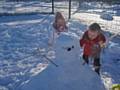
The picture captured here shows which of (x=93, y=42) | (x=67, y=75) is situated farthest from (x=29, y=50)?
(x=67, y=75)

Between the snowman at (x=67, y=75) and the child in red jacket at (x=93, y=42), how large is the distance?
0.79ft

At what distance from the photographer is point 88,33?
6543mm

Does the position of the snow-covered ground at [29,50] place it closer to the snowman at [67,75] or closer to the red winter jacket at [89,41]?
the snowman at [67,75]

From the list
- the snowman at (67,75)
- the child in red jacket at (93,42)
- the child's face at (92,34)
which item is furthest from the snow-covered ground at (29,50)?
the child's face at (92,34)

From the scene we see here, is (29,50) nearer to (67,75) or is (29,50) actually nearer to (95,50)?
A: (95,50)

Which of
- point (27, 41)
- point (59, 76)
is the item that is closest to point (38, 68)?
point (59, 76)

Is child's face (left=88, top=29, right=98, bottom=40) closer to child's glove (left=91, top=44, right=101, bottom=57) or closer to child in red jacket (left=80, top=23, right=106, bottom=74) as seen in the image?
child in red jacket (left=80, top=23, right=106, bottom=74)

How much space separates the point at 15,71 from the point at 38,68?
0.57m

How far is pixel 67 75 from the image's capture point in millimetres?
6215

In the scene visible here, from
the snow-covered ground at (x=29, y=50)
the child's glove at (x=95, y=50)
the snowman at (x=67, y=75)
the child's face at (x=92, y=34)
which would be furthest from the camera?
the snow-covered ground at (x=29, y=50)

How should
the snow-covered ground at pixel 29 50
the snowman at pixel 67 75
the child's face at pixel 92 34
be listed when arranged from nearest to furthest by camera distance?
the snowman at pixel 67 75, the child's face at pixel 92 34, the snow-covered ground at pixel 29 50

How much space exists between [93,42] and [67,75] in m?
0.94

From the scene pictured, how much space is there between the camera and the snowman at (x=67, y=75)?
596 cm

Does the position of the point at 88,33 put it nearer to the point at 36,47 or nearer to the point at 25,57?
the point at 25,57
